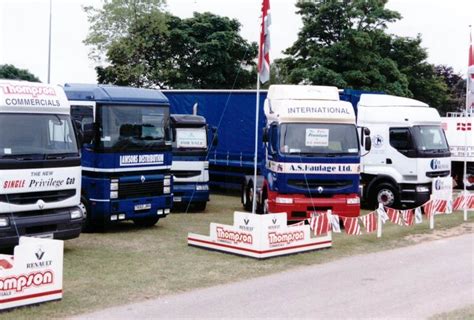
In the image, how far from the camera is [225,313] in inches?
303

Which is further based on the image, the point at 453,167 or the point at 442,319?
the point at 453,167

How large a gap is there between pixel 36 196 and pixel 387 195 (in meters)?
10.9

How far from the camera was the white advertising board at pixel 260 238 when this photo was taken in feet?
36.7

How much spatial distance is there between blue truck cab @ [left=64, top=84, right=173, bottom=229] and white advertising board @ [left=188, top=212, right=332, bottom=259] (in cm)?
226

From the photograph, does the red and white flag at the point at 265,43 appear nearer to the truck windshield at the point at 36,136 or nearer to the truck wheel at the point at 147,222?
the truck windshield at the point at 36,136

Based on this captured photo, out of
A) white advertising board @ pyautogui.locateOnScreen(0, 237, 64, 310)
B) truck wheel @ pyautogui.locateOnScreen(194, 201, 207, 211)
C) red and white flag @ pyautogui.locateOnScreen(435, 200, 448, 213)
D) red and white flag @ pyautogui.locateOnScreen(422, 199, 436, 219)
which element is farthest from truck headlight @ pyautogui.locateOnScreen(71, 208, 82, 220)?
red and white flag @ pyautogui.locateOnScreen(435, 200, 448, 213)

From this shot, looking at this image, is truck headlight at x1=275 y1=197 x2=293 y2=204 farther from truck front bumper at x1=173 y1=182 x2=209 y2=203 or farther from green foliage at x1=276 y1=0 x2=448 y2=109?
green foliage at x1=276 y1=0 x2=448 y2=109

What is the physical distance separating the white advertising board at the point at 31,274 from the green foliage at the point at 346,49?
93.3 feet

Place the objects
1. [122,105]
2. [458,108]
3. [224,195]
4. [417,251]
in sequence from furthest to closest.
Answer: [458,108]
[224,195]
[122,105]
[417,251]

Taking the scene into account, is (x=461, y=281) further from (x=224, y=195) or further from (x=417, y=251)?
(x=224, y=195)

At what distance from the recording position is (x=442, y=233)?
1488 centimetres


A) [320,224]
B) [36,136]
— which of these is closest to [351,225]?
[320,224]

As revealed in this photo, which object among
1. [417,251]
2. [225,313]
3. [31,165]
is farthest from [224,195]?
[225,313]

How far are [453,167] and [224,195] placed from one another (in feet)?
33.5
